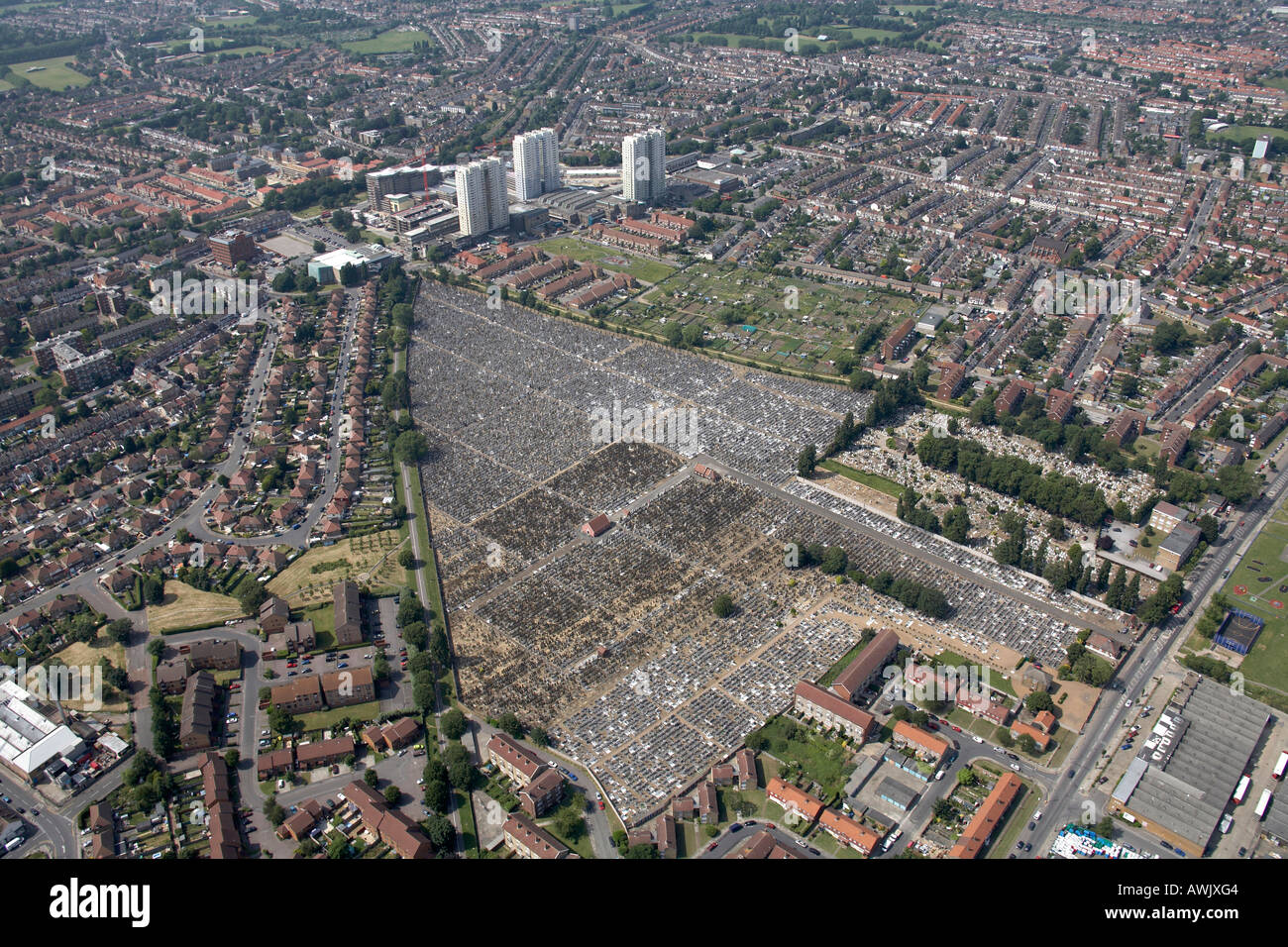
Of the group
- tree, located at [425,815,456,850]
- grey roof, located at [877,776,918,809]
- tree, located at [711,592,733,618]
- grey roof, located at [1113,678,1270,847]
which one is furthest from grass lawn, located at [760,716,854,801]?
tree, located at [425,815,456,850]

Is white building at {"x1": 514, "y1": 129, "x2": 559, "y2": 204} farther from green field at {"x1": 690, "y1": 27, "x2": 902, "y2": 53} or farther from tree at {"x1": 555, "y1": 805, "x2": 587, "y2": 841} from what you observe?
tree at {"x1": 555, "y1": 805, "x2": 587, "y2": 841}

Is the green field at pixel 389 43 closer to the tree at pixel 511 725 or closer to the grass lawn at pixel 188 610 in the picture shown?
the grass lawn at pixel 188 610

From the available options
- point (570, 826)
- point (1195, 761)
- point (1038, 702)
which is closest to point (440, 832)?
point (570, 826)

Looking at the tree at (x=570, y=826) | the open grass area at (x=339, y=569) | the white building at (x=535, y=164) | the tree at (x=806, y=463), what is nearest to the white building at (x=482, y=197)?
the white building at (x=535, y=164)

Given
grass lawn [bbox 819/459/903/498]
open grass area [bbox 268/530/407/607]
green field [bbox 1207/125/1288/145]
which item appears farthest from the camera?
green field [bbox 1207/125/1288/145]

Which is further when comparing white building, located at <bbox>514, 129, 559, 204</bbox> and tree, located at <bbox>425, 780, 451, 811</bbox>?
white building, located at <bbox>514, 129, 559, 204</bbox>

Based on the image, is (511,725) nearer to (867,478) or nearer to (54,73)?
(867,478)

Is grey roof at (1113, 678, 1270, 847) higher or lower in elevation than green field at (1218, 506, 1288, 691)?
lower
